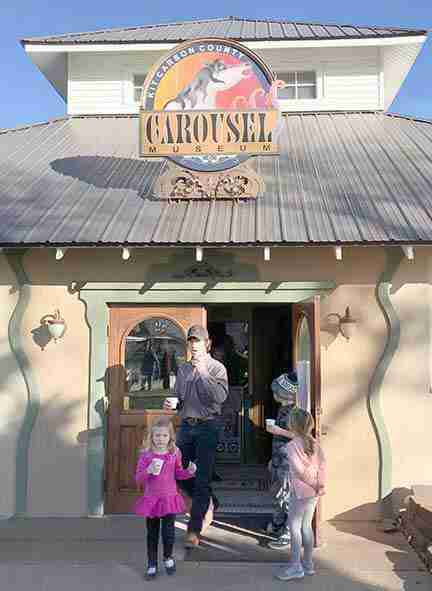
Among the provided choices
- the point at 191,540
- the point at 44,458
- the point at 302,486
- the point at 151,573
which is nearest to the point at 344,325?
the point at 302,486

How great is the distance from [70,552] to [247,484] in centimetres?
302

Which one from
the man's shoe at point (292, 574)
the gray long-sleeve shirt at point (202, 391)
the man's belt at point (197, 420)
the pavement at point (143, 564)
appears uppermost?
the gray long-sleeve shirt at point (202, 391)

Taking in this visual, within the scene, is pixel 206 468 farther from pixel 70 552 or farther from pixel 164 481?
pixel 70 552

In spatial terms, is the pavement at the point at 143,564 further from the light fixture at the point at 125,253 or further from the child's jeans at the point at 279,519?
the light fixture at the point at 125,253

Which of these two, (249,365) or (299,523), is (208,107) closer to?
(249,365)

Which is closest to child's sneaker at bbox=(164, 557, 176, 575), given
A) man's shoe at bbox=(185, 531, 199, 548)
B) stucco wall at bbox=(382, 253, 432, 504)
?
man's shoe at bbox=(185, 531, 199, 548)

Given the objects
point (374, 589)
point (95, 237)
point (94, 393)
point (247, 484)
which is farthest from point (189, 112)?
point (374, 589)

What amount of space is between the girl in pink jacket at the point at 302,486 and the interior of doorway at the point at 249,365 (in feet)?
13.9

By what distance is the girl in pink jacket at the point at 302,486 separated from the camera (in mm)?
4695

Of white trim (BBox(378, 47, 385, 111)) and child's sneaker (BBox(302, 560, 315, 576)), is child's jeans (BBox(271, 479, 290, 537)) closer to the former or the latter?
child's sneaker (BBox(302, 560, 315, 576))

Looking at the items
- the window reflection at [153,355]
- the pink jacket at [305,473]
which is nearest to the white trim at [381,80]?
the window reflection at [153,355]

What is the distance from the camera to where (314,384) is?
5504 mm

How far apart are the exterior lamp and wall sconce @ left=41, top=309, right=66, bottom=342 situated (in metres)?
2.98

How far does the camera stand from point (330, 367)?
6.50 meters
